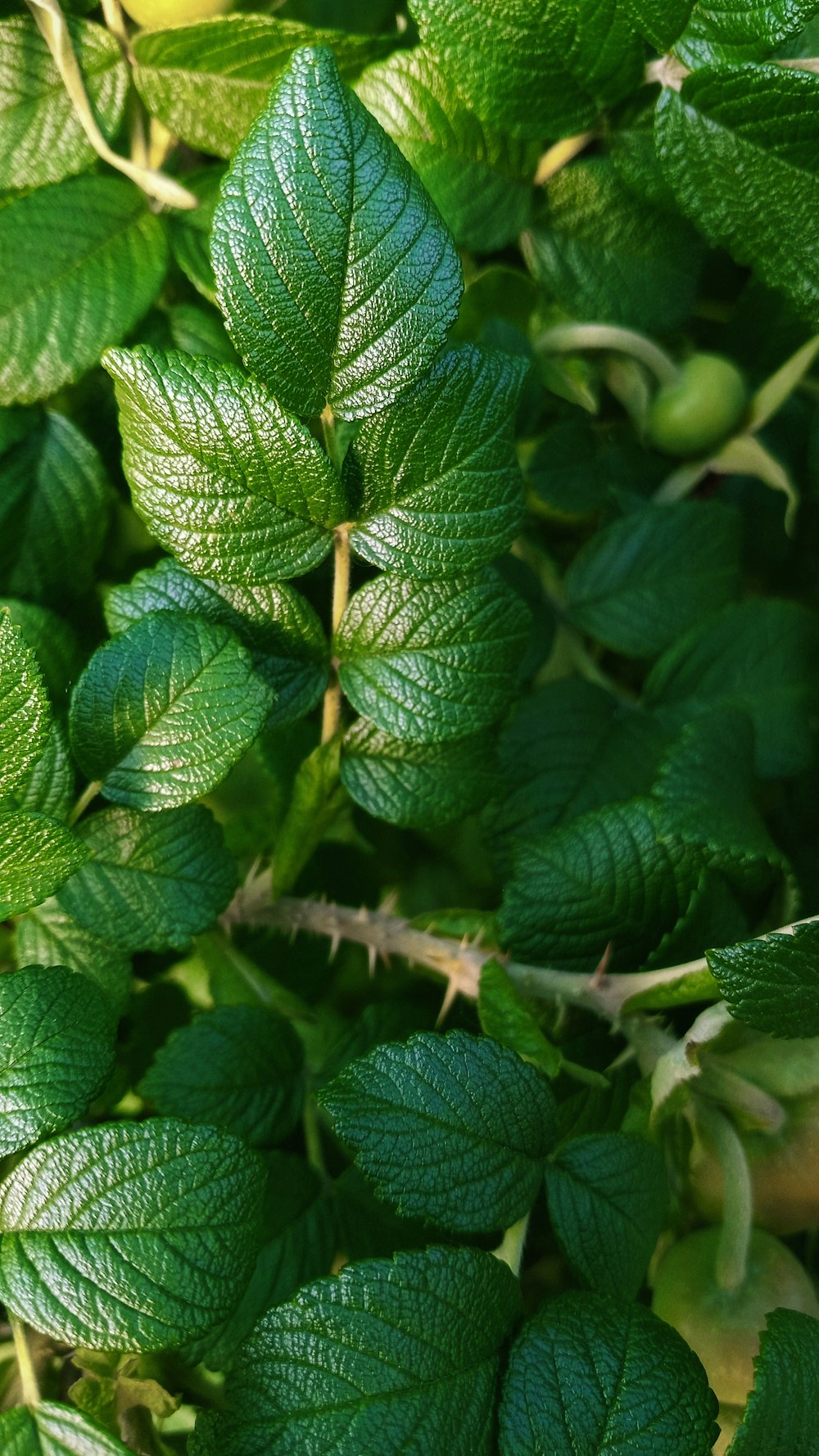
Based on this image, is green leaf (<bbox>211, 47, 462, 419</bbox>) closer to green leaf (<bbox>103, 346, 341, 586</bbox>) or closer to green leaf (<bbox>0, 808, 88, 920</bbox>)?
green leaf (<bbox>103, 346, 341, 586</bbox>)

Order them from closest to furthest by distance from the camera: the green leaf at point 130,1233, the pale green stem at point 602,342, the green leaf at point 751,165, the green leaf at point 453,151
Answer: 1. the green leaf at point 130,1233
2. the green leaf at point 751,165
3. the green leaf at point 453,151
4. the pale green stem at point 602,342

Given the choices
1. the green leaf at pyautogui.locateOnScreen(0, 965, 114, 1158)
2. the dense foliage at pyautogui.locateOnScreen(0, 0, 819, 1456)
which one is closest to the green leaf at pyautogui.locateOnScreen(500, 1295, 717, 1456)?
the dense foliage at pyautogui.locateOnScreen(0, 0, 819, 1456)

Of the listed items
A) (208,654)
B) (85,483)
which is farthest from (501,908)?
(85,483)

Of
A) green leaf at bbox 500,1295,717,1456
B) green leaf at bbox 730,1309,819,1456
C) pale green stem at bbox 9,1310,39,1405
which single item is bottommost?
green leaf at bbox 730,1309,819,1456

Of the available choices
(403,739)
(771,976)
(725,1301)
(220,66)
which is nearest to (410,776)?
(403,739)

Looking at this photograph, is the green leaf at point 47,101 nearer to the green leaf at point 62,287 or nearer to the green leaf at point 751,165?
the green leaf at point 62,287

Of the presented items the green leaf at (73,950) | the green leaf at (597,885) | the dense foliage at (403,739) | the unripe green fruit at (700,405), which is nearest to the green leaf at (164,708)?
the dense foliage at (403,739)
